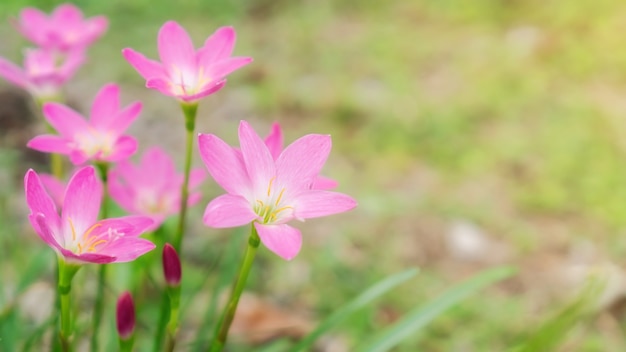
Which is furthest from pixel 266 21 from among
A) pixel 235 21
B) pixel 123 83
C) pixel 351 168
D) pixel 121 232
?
pixel 121 232

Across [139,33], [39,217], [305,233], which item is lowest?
[39,217]

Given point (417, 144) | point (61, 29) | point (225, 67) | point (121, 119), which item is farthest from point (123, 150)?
point (417, 144)

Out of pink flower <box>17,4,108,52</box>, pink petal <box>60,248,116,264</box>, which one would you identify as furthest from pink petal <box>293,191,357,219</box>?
pink flower <box>17,4,108,52</box>

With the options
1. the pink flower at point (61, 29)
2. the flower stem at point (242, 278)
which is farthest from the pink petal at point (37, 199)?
the pink flower at point (61, 29)

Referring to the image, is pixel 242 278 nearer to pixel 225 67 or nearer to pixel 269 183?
pixel 269 183

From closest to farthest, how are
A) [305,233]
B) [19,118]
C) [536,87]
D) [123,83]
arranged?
[305,233], [19,118], [123,83], [536,87]

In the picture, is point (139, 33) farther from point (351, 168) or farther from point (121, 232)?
point (121, 232)
